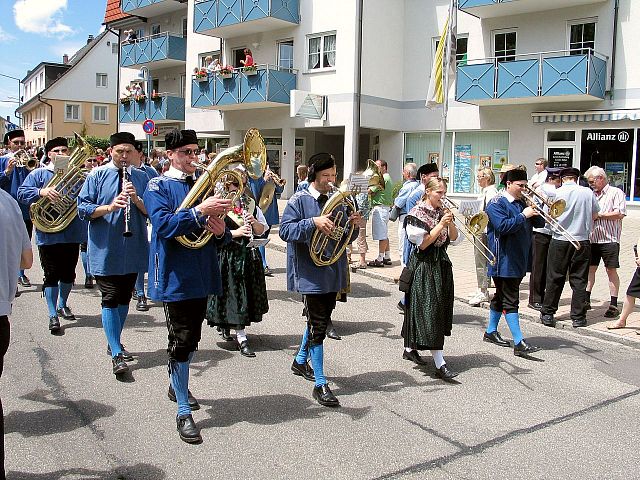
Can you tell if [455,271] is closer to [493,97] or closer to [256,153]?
[256,153]

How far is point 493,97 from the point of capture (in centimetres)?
2028

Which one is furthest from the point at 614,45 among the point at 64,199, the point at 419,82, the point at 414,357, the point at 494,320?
the point at 64,199

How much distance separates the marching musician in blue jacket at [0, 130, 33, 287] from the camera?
9.19 metres

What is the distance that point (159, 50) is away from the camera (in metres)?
31.1

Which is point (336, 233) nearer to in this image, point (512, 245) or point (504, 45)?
point (512, 245)

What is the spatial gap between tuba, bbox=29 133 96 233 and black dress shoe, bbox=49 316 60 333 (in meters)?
0.95

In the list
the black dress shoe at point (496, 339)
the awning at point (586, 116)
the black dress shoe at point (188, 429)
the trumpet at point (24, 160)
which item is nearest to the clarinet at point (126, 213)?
the black dress shoe at point (188, 429)

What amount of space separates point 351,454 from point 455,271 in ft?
25.8

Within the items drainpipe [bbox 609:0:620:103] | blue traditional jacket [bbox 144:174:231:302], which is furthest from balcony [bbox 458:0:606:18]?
blue traditional jacket [bbox 144:174:231:302]

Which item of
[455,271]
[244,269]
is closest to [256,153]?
[244,269]

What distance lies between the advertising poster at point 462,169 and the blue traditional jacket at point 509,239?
1591 centimetres

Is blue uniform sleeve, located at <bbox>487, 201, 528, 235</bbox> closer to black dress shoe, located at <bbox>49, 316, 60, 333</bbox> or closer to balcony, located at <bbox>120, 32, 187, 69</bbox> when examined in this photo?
black dress shoe, located at <bbox>49, 316, 60, 333</bbox>

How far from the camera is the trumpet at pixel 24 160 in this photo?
9.34 m

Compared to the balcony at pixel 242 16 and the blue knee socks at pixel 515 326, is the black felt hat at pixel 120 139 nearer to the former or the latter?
the blue knee socks at pixel 515 326
